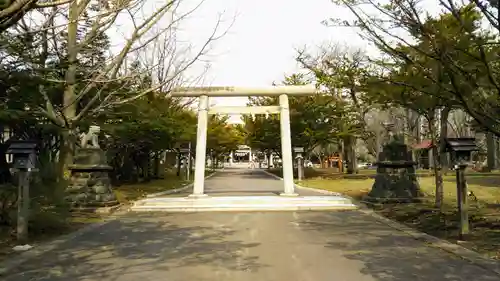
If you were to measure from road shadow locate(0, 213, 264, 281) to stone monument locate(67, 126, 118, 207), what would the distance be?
13.2 ft

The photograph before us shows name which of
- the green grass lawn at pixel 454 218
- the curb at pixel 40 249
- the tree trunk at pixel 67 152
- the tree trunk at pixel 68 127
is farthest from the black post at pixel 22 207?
the green grass lawn at pixel 454 218

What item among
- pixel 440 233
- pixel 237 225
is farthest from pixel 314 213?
pixel 440 233

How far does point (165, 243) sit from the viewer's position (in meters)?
9.95

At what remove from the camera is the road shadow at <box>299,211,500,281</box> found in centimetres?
696

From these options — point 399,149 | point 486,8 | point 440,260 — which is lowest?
point 440,260

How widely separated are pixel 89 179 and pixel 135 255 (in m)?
8.22

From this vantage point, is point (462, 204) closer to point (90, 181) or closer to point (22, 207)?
point (22, 207)

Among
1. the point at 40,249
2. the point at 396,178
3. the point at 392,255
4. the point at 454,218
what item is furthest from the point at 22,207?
the point at 396,178

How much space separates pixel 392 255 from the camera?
8477 millimetres

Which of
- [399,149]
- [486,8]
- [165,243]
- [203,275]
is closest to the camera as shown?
[203,275]

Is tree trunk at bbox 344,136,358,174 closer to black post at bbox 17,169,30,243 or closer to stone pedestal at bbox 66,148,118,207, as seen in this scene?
stone pedestal at bbox 66,148,118,207

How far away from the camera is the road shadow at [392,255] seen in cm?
696

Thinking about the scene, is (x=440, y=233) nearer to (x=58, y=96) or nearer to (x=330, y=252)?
(x=330, y=252)

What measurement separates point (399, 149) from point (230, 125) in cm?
3909
